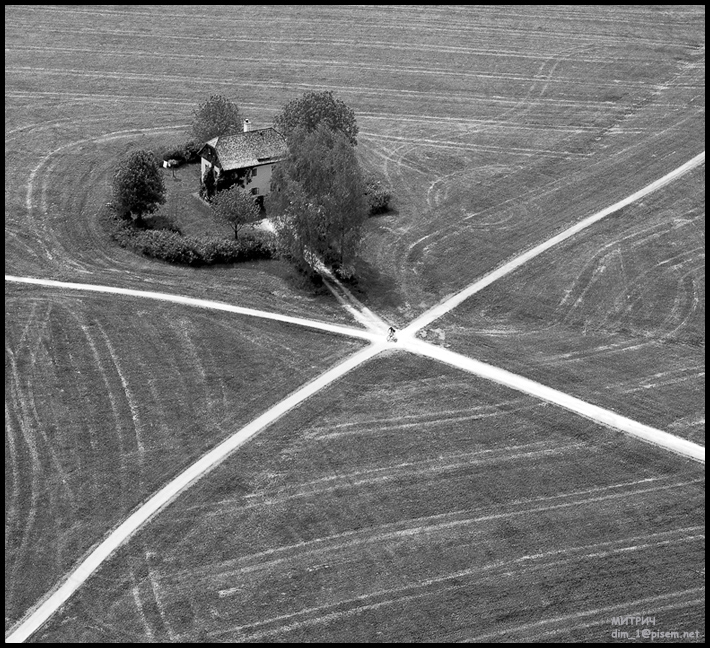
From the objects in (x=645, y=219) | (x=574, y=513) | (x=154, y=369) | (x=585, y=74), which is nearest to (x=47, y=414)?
(x=154, y=369)

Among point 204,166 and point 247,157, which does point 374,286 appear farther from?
point 204,166

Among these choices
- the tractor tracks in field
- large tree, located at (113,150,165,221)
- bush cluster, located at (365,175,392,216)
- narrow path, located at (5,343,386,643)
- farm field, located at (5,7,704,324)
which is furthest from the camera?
bush cluster, located at (365,175,392,216)

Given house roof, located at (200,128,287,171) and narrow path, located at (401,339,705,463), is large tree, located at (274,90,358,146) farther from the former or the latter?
narrow path, located at (401,339,705,463)

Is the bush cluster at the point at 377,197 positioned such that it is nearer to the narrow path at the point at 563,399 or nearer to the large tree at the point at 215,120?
the large tree at the point at 215,120

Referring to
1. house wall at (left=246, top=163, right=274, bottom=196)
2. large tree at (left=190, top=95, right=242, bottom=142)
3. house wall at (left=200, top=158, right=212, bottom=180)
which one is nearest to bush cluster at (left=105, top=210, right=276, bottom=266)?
house wall at (left=246, top=163, right=274, bottom=196)

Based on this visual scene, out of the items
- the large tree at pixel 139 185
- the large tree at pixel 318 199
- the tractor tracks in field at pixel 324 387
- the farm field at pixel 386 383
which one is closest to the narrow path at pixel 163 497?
the tractor tracks in field at pixel 324 387

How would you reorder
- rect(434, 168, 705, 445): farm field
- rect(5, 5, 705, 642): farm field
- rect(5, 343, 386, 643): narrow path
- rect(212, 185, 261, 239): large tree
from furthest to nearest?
rect(212, 185, 261, 239): large tree, rect(434, 168, 705, 445): farm field, rect(5, 5, 705, 642): farm field, rect(5, 343, 386, 643): narrow path

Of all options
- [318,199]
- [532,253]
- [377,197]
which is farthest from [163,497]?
[377,197]

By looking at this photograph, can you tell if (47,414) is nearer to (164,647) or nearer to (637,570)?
(164,647)
